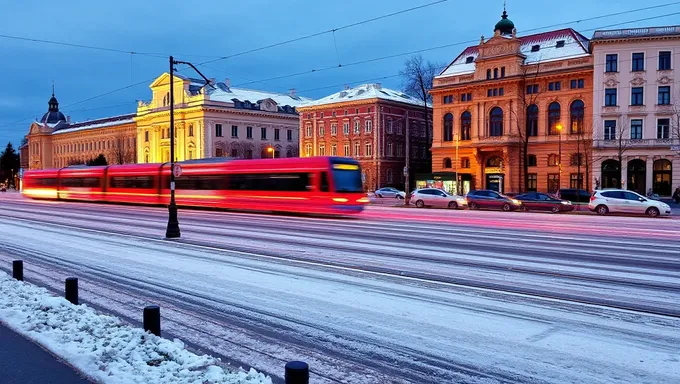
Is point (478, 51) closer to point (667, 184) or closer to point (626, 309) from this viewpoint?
point (667, 184)

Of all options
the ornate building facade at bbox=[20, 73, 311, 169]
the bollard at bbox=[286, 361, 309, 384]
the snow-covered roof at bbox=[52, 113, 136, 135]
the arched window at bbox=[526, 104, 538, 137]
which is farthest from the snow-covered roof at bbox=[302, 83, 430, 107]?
the bollard at bbox=[286, 361, 309, 384]

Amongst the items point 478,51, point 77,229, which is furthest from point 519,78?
point 77,229

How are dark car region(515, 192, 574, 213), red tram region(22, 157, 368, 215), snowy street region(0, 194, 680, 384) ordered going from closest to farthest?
snowy street region(0, 194, 680, 384)
red tram region(22, 157, 368, 215)
dark car region(515, 192, 574, 213)

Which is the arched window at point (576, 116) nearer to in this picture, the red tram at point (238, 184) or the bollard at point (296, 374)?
the red tram at point (238, 184)

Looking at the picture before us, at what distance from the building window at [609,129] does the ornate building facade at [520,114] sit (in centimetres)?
164

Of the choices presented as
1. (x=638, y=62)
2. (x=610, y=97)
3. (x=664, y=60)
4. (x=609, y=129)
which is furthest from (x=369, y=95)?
(x=664, y=60)

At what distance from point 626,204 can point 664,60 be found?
28.4 meters

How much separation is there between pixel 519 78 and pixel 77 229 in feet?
164

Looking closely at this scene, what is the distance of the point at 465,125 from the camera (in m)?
65.1

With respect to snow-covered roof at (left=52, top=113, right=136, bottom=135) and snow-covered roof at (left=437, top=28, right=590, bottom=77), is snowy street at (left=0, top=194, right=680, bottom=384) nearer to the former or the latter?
snow-covered roof at (left=437, top=28, right=590, bottom=77)

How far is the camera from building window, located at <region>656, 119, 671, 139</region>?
5228 cm

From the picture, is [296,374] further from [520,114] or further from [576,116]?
[520,114]

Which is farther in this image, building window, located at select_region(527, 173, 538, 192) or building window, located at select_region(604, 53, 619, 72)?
building window, located at select_region(527, 173, 538, 192)

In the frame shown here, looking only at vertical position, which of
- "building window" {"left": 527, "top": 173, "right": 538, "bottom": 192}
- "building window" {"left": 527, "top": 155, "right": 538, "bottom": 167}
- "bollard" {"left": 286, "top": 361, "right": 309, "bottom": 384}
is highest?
"building window" {"left": 527, "top": 155, "right": 538, "bottom": 167}
